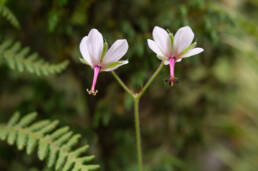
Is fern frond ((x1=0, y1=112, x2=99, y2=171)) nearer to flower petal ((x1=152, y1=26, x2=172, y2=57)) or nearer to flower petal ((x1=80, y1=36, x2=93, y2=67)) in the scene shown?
flower petal ((x1=80, y1=36, x2=93, y2=67))

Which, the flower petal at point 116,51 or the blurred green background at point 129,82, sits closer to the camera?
the flower petal at point 116,51

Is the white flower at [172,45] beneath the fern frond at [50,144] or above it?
above

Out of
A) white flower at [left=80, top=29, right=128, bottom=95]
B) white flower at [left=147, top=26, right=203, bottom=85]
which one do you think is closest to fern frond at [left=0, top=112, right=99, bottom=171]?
white flower at [left=80, top=29, right=128, bottom=95]

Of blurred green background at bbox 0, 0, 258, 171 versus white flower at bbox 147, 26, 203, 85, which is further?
blurred green background at bbox 0, 0, 258, 171

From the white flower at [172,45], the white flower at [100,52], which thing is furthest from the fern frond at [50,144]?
the white flower at [172,45]

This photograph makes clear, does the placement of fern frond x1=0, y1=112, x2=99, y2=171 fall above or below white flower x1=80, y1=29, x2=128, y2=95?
below

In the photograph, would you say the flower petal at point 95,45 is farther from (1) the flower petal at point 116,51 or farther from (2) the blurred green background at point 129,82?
(2) the blurred green background at point 129,82

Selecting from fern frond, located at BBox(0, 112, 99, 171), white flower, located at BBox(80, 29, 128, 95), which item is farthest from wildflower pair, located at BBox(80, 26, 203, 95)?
fern frond, located at BBox(0, 112, 99, 171)
